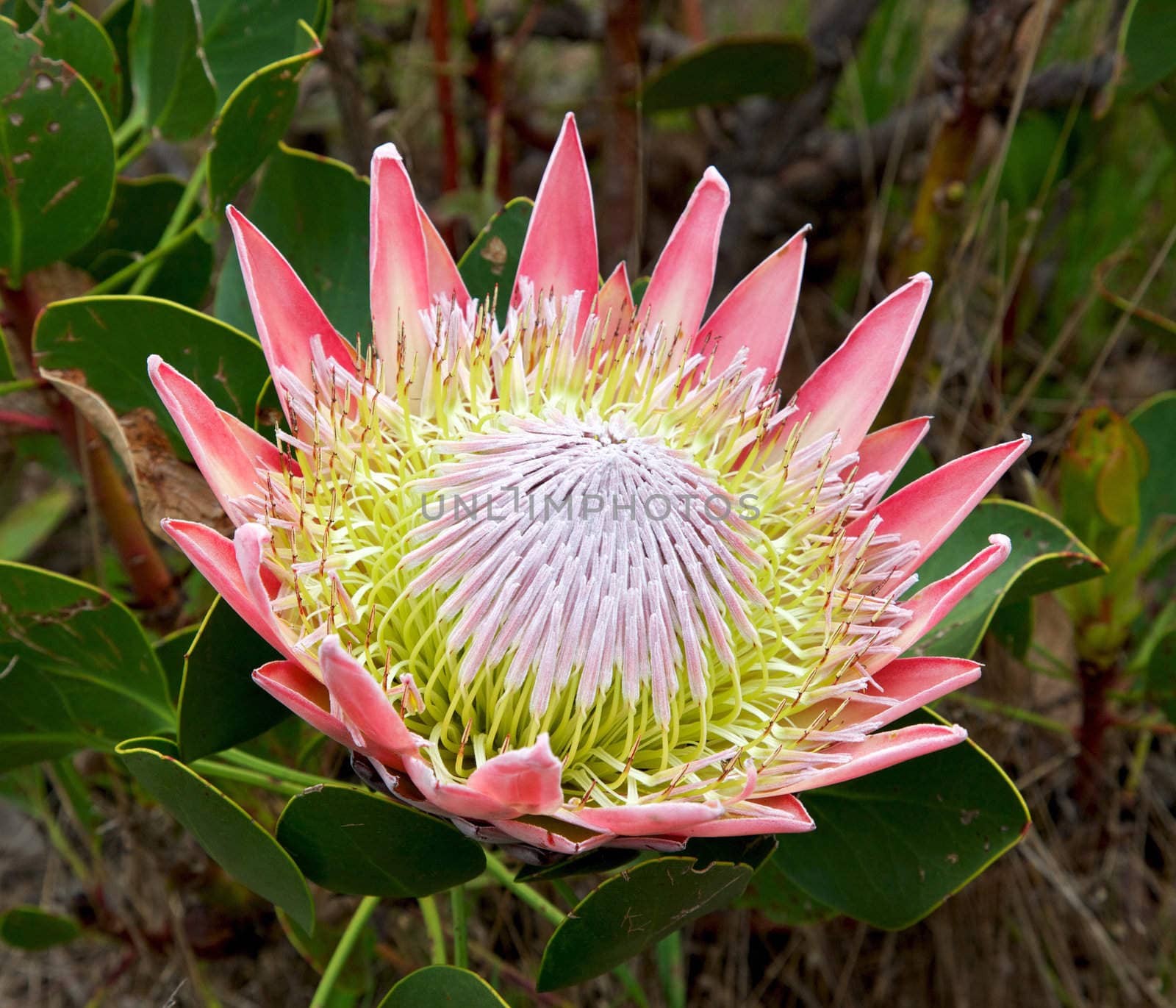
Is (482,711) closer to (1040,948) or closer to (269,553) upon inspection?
(269,553)

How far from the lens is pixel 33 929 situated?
1.51 metres

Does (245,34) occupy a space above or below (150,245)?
above

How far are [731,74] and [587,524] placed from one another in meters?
1.20

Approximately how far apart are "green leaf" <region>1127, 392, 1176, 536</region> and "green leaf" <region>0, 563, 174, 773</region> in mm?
1483

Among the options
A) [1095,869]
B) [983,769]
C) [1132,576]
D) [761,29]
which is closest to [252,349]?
[983,769]

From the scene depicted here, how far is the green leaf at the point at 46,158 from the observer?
1188mm

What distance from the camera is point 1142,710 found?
217cm

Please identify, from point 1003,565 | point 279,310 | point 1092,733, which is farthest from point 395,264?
point 1092,733

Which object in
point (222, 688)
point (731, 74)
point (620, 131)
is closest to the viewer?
point (222, 688)

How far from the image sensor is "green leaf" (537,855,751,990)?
961 millimetres

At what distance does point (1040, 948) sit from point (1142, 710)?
549 millimetres

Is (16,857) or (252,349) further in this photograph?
(16,857)

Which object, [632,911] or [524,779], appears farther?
[632,911]

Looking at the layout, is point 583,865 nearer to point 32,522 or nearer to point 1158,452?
point 1158,452
